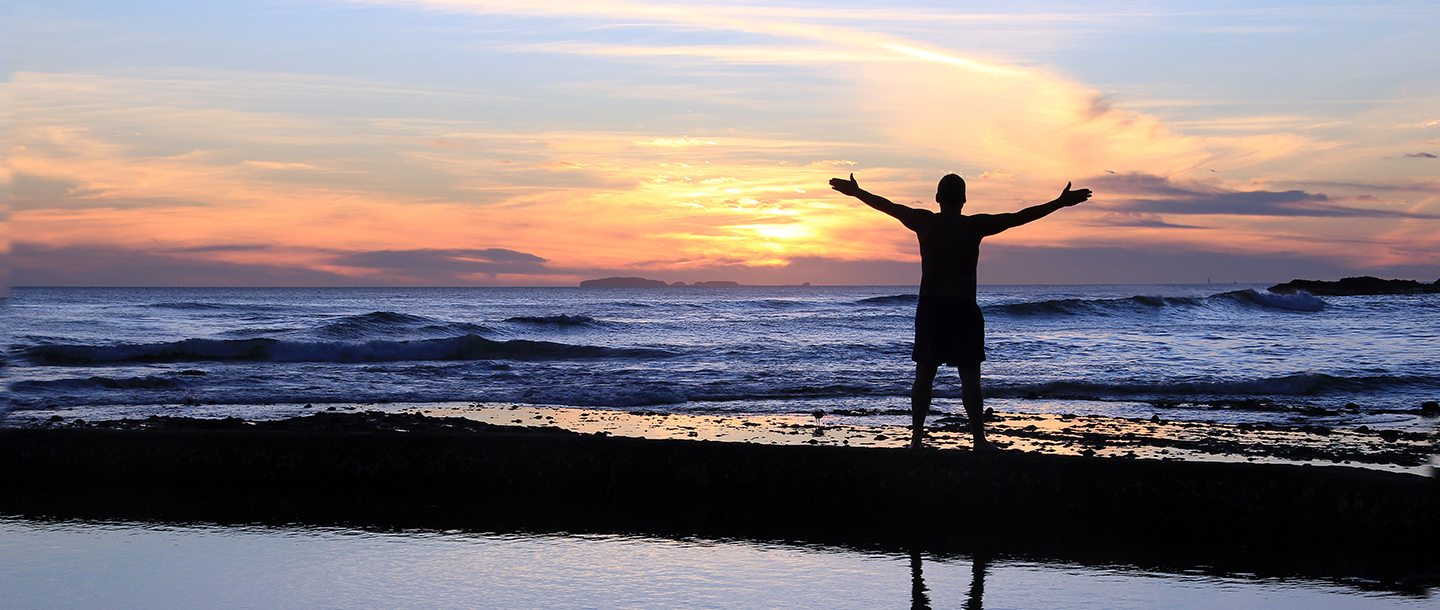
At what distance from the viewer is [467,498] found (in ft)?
15.9

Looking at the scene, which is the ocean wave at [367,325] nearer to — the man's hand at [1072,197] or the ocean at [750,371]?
the ocean at [750,371]

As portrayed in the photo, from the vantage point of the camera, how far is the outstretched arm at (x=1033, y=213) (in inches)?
188

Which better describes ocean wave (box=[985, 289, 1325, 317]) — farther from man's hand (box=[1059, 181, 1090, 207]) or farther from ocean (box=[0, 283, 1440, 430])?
man's hand (box=[1059, 181, 1090, 207])

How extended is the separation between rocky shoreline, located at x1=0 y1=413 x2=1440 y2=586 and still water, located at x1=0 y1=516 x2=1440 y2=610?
9.5 inches

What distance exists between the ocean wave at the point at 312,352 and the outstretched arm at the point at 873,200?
1478 cm

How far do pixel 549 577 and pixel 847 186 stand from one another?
8.30 feet

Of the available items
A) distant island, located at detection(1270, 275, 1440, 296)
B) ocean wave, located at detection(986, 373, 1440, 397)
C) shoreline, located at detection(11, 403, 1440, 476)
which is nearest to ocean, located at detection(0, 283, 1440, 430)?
ocean wave, located at detection(986, 373, 1440, 397)

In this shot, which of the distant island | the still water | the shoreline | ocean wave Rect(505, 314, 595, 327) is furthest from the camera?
the distant island

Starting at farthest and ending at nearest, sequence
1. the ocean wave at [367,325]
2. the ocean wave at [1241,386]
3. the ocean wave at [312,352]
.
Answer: the ocean wave at [367,325], the ocean wave at [312,352], the ocean wave at [1241,386]

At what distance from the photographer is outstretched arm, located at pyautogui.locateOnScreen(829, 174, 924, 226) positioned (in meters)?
4.97

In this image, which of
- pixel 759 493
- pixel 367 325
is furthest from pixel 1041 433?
pixel 367 325

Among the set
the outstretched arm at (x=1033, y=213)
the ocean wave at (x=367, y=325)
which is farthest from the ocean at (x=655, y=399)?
the outstretched arm at (x=1033, y=213)

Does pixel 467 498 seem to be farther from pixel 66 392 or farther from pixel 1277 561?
pixel 66 392

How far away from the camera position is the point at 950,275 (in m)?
4.99
